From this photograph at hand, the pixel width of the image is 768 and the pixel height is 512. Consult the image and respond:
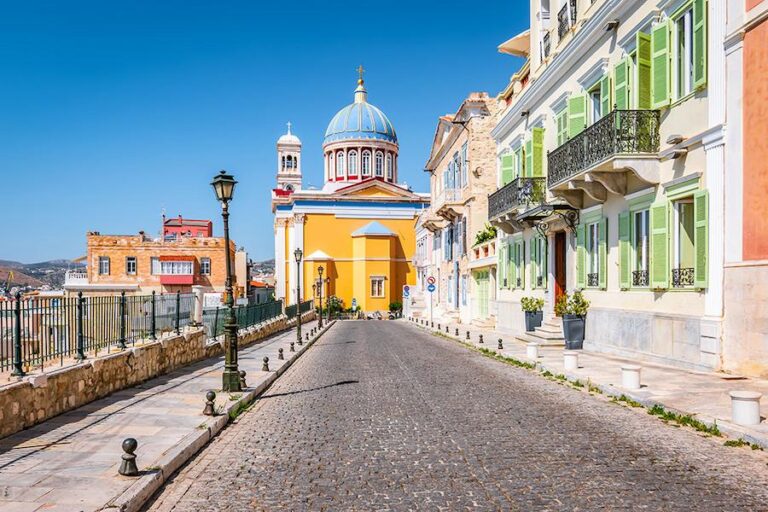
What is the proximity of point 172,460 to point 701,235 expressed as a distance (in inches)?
409

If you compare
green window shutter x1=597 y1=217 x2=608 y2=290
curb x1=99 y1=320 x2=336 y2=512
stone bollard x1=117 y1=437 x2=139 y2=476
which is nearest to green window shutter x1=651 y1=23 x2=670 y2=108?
green window shutter x1=597 y1=217 x2=608 y2=290

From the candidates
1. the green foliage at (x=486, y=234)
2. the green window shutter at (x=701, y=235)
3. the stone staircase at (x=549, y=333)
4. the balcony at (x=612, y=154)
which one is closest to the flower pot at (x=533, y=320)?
the stone staircase at (x=549, y=333)

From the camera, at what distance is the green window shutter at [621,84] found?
15.8 metres

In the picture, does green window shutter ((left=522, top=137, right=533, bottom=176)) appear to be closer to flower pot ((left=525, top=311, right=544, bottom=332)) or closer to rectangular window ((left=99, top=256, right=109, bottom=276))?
flower pot ((left=525, top=311, right=544, bottom=332))

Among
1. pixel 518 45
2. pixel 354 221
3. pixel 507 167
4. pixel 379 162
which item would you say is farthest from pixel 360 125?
pixel 507 167

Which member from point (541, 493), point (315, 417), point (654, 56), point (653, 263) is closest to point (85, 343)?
point (315, 417)

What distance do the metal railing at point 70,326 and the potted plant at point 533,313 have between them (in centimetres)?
1275

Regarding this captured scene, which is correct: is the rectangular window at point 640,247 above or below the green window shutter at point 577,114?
below

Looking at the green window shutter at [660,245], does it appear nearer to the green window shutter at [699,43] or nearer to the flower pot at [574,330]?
the green window shutter at [699,43]

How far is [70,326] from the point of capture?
35.8ft

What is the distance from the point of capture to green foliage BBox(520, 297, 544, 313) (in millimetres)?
23230

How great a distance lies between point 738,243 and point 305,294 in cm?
5669

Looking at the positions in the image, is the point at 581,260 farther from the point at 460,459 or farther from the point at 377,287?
the point at 377,287

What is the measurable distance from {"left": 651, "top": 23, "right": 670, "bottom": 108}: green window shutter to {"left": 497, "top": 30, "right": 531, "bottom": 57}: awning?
13.9 m
